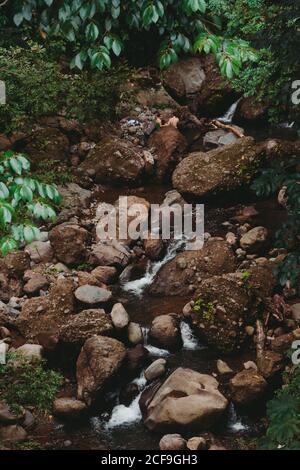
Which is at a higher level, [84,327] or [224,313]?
[224,313]

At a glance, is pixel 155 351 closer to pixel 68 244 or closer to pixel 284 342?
pixel 284 342

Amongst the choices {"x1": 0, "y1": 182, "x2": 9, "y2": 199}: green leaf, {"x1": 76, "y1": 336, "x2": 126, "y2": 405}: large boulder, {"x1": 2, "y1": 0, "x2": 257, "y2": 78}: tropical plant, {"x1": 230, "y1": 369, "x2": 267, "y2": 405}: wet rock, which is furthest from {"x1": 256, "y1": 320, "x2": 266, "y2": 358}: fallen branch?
A: {"x1": 0, "y1": 182, "x2": 9, "y2": 199}: green leaf

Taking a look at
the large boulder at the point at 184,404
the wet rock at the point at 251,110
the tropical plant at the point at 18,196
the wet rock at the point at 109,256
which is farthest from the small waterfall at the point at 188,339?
the wet rock at the point at 251,110

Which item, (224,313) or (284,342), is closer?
(284,342)

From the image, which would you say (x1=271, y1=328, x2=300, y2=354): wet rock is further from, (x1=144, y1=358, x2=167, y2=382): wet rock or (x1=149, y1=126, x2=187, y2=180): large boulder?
(x1=149, y1=126, x2=187, y2=180): large boulder

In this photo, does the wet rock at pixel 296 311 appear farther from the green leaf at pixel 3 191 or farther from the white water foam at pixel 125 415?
the green leaf at pixel 3 191

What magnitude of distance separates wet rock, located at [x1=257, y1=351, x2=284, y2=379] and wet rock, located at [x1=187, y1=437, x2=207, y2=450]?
1.16 metres

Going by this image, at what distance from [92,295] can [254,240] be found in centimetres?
285

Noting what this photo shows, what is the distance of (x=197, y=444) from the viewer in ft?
18.7

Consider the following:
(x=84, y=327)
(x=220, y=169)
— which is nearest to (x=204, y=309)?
A: (x=84, y=327)

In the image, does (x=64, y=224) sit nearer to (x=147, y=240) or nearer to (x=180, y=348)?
(x=147, y=240)

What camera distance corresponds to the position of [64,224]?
31.0ft

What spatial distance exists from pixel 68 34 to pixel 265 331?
5.05 metres

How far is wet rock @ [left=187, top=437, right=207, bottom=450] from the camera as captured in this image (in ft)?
18.7
